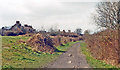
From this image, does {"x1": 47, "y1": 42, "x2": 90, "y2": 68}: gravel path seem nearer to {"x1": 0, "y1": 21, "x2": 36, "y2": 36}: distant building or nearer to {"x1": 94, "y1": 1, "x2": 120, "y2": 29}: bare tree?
{"x1": 94, "y1": 1, "x2": 120, "y2": 29}: bare tree

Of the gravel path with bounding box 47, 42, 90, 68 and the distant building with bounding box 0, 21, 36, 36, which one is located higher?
the distant building with bounding box 0, 21, 36, 36

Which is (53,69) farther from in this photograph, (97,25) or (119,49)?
(97,25)

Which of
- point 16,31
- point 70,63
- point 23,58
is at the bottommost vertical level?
point 70,63

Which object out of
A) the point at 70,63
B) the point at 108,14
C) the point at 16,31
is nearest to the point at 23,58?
the point at 70,63

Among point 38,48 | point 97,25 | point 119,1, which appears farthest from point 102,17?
point 38,48

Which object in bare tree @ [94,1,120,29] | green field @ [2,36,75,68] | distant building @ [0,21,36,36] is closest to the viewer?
green field @ [2,36,75,68]

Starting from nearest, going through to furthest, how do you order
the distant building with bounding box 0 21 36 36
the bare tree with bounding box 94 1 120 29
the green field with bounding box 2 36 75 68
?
the green field with bounding box 2 36 75 68 < the bare tree with bounding box 94 1 120 29 < the distant building with bounding box 0 21 36 36

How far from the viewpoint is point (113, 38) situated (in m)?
14.4

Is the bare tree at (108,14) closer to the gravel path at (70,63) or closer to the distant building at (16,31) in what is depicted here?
the gravel path at (70,63)

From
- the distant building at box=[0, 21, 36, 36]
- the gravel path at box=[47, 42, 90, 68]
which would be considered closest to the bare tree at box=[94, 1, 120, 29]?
the gravel path at box=[47, 42, 90, 68]

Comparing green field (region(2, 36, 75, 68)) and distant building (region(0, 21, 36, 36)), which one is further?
A: distant building (region(0, 21, 36, 36))

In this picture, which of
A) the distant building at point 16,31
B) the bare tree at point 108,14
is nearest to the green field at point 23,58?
the bare tree at point 108,14

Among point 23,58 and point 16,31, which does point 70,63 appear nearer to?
point 23,58

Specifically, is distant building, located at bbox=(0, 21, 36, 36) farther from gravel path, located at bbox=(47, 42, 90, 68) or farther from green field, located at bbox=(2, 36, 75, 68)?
gravel path, located at bbox=(47, 42, 90, 68)
